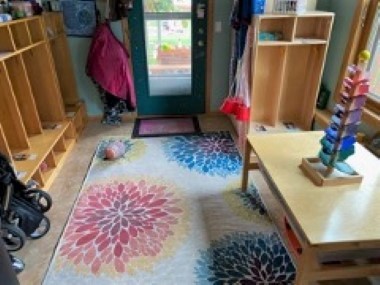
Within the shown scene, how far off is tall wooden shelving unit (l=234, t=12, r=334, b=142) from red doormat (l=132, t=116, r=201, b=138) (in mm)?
812

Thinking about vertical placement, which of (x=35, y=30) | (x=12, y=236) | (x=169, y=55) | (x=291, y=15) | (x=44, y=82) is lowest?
(x=12, y=236)

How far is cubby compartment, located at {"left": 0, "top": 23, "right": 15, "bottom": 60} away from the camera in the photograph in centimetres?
215

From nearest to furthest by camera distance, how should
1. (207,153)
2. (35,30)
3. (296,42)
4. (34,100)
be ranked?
(296,42) → (35,30) → (34,100) → (207,153)

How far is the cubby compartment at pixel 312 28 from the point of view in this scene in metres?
2.58

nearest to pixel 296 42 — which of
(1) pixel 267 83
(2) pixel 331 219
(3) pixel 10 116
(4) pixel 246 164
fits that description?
(1) pixel 267 83

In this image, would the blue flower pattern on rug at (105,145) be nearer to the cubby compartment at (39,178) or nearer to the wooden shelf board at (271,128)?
the cubby compartment at (39,178)

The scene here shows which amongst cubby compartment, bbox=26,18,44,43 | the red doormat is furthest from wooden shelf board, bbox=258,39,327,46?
cubby compartment, bbox=26,18,44,43

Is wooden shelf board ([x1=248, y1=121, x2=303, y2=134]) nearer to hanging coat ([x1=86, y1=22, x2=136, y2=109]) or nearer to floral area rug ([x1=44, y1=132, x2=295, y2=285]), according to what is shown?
floral area rug ([x1=44, y1=132, x2=295, y2=285])

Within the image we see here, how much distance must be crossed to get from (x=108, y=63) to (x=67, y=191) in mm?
1420

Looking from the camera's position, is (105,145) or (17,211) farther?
(105,145)

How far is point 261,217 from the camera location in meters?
Result: 2.13

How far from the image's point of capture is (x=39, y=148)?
2.46 metres

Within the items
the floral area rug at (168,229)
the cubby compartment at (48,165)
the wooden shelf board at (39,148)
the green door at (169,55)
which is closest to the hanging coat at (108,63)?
the green door at (169,55)

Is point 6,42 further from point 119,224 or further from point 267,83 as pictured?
point 267,83
